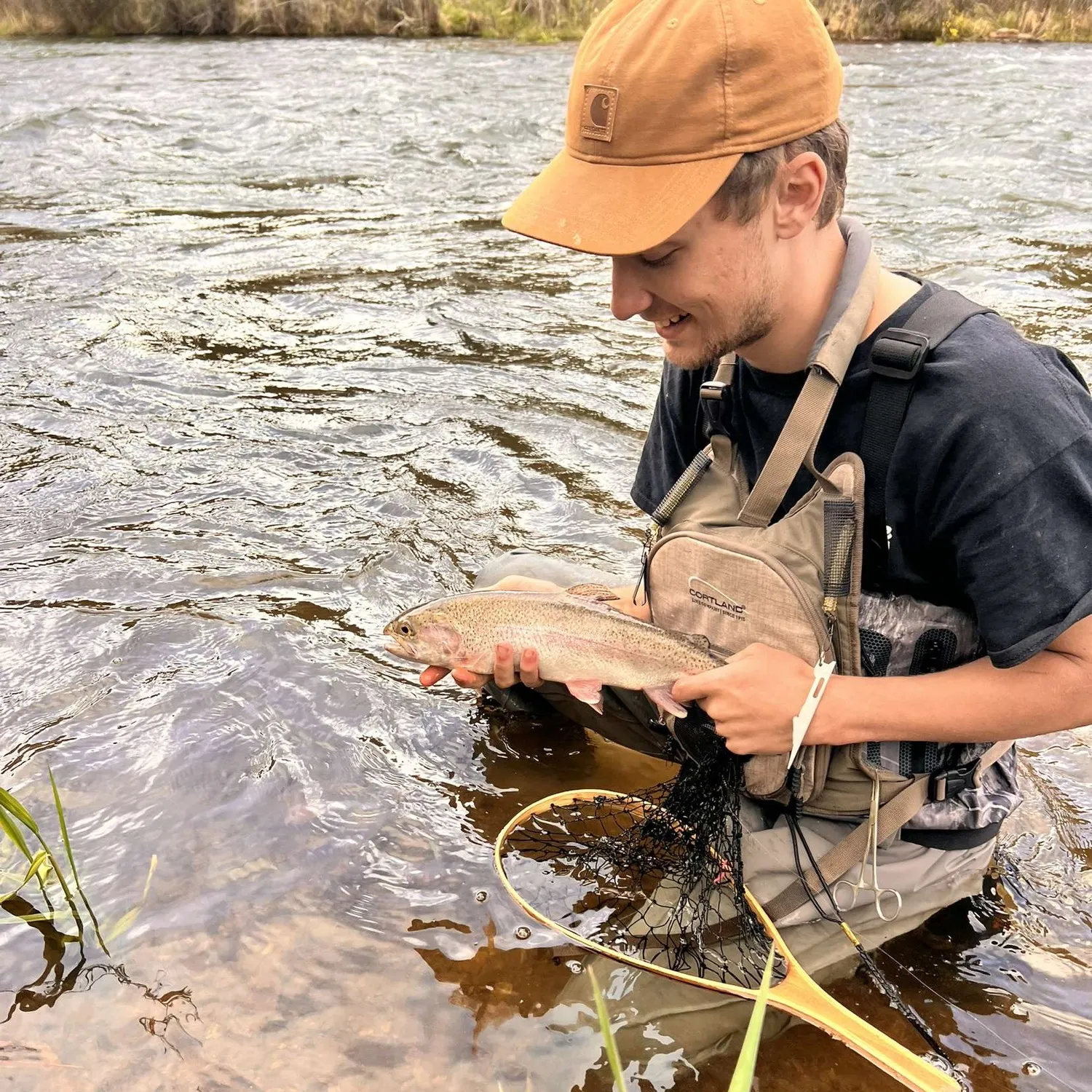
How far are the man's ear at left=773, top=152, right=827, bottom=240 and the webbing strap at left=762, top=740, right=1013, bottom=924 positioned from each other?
1.36m

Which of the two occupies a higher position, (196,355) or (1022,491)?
(1022,491)

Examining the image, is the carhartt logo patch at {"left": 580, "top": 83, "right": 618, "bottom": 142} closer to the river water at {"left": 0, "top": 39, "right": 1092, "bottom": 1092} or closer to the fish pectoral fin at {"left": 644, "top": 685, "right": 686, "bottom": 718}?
the fish pectoral fin at {"left": 644, "top": 685, "right": 686, "bottom": 718}

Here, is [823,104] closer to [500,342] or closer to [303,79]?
[500,342]

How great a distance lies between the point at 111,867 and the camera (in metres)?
3.29

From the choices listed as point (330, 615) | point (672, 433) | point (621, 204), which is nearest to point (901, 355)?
point (621, 204)

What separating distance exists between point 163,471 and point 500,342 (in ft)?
9.69

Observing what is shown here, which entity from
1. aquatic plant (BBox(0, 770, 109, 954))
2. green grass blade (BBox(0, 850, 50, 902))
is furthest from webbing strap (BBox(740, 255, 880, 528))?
green grass blade (BBox(0, 850, 50, 902))

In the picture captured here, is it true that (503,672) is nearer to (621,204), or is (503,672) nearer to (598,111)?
(621,204)

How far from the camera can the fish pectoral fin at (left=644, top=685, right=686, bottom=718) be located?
2881 millimetres

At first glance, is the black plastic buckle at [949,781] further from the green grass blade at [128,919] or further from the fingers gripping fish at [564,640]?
the green grass blade at [128,919]

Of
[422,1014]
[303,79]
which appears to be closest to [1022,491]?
[422,1014]

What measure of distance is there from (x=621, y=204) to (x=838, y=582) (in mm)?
1006

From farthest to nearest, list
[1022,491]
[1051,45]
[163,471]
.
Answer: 1. [1051,45]
2. [163,471]
3. [1022,491]

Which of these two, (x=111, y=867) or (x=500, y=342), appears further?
(x=500, y=342)
